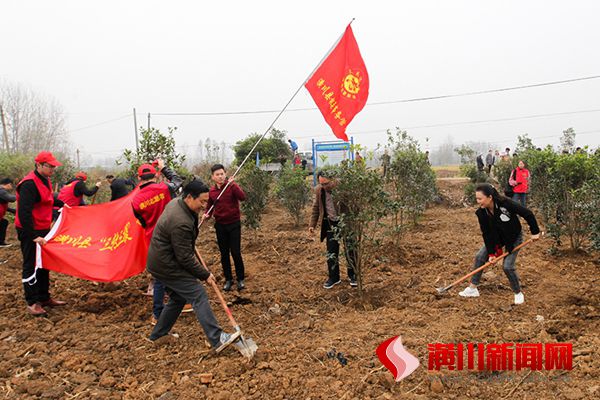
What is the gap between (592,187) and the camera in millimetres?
6387

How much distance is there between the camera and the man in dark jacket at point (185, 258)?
146 inches

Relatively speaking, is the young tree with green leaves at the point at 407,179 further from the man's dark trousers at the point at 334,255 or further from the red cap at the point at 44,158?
the red cap at the point at 44,158

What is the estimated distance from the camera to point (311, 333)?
4.30 m

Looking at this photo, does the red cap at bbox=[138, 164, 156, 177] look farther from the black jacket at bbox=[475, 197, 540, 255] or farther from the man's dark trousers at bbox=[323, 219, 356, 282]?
the black jacket at bbox=[475, 197, 540, 255]

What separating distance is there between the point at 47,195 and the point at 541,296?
6.12m

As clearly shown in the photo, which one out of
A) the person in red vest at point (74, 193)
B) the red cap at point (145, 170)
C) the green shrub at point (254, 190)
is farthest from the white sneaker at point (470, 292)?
the person in red vest at point (74, 193)

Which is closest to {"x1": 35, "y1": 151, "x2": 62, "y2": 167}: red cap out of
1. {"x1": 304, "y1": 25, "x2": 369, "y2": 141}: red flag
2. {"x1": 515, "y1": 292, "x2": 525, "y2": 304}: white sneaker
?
{"x1": 304, "y1": 25, "x2": 369, "y2": 141}: red flag

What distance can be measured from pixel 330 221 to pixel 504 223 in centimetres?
211

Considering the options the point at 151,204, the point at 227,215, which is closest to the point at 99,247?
the point at 151,204

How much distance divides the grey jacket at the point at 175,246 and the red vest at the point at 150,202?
38.3 inches

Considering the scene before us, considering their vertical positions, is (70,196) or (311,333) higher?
(70,196)

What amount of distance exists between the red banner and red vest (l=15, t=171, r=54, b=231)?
201mm

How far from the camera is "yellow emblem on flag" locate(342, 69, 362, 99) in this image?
18.2 feet

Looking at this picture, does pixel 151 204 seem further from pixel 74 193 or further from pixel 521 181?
pixel 521 181
